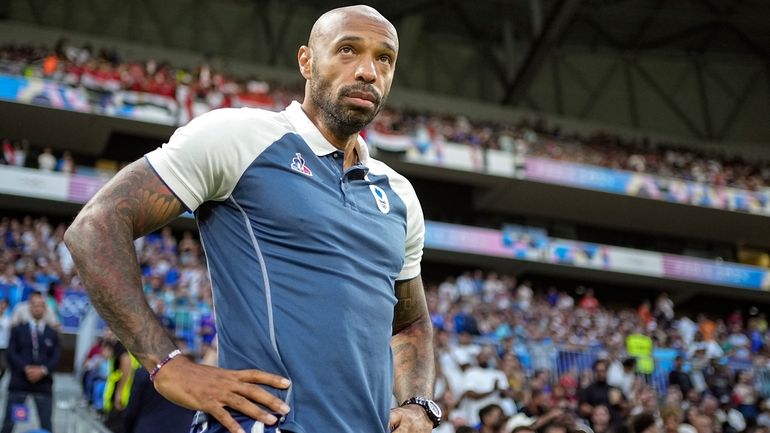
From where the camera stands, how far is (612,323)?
1769 centimetres

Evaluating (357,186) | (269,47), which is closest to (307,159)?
(357,186)

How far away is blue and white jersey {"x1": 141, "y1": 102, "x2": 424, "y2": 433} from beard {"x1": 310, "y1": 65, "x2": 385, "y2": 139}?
0.09 meters

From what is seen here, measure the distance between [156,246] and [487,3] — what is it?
15.6 m

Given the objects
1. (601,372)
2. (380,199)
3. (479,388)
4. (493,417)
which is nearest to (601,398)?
(601,372)

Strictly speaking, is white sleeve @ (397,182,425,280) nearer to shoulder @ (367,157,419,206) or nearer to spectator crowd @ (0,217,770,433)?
shoulder @ (367,157,419,206)

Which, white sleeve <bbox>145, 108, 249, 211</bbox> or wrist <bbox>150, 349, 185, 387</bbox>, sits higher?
white sleeve <bbox>145, 108, 249, 211</bbox>

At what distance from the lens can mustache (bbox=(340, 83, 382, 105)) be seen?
1951 millimetres

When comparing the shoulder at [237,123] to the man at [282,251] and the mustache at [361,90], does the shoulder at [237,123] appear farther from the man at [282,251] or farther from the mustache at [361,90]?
the mustache at [361,90]

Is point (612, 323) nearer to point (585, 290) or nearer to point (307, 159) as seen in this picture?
point (585, 290)

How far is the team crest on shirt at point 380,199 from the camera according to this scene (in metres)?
2.03

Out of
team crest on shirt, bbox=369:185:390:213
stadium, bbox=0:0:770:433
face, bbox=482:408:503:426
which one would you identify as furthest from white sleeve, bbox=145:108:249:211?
stadium, bbox=0:0:770:433

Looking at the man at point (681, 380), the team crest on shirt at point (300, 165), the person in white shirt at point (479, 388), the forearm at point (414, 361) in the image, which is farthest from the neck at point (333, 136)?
→ the man at point (681, 380)

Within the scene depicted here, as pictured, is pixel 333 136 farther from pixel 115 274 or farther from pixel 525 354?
pixel 525 354

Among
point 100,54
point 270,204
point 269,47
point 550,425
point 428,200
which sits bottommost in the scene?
point 550,425
